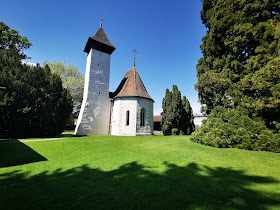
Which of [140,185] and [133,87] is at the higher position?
[133,87]

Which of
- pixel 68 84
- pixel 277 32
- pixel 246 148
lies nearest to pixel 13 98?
pixel 68 84

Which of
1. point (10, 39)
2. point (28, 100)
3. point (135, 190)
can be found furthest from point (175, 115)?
point (10, 39)

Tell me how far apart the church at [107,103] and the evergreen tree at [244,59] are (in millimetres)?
8277

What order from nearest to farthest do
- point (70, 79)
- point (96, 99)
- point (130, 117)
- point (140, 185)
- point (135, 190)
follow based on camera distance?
point (135, 190) < point (140, 185) < point (130, 117) < point (96, 99) < point (70, 79)

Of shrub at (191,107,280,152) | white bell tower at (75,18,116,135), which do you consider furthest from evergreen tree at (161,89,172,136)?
shrub at (191,107,280,152)

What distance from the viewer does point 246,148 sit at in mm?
8359

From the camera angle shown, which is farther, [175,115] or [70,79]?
[70,79]

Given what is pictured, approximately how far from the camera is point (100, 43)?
20.1m

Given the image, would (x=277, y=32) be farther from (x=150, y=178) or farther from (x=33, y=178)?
(x=33, y=178)

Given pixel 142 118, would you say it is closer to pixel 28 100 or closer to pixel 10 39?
pixel 28 100

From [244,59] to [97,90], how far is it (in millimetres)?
16368

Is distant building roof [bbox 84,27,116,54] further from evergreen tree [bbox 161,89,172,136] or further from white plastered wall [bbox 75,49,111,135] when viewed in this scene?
evergreen tree [bbox 161,89,172,136]

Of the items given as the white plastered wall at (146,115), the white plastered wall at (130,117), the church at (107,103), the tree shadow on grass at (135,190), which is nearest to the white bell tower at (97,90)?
the church at (107,103)

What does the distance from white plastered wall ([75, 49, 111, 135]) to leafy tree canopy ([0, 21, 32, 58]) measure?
10.4 meters
